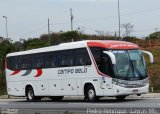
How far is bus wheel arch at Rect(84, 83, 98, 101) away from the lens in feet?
97.3

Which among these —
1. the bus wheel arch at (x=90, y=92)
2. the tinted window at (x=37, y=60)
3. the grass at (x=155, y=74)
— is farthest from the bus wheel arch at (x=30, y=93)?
the grass at (x=155, y=74)

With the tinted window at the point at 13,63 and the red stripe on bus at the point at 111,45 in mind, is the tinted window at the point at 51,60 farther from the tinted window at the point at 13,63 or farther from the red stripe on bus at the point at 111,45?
→ the tinted window at the point at 13,63

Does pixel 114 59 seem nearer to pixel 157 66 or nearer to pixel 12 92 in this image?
pixel 12 92

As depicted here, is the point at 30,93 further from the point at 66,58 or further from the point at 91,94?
the point at 91,94

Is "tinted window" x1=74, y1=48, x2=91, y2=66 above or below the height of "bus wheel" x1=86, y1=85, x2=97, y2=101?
A: above

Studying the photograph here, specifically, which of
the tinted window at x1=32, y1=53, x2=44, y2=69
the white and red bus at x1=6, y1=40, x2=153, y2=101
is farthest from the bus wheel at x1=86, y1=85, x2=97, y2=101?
the tinted window at x1=32, y1=53, x2=44, y2=69

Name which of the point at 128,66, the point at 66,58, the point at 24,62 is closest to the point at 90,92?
the point at 128,66

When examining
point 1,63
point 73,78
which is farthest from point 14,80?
point 1,63

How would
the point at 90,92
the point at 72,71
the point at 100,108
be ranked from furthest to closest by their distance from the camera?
the point at 72,71
the point at 90,92
the point at 100,108

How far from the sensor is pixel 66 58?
31844mm

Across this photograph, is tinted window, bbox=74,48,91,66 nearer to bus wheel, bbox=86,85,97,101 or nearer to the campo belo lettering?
the campo belo lettering

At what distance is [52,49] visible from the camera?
33375 mm

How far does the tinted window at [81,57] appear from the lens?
29.9m

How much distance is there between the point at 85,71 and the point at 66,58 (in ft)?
7.16
